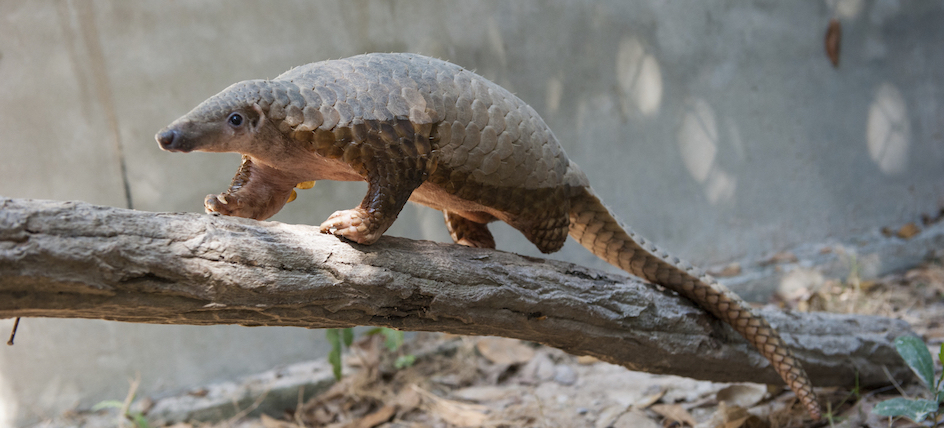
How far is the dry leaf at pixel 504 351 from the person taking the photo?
3924mm

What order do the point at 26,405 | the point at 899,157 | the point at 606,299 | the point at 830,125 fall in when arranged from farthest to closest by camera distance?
1. the point at 899,157
2. the point at 830,125
3. the point at 26,405
4. the point at 606,299

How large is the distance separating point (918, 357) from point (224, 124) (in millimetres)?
2807

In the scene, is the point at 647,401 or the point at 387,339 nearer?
the point at 647,401

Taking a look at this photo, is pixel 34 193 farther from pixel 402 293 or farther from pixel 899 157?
pixel 899 157

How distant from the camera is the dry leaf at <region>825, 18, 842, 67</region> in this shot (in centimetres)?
519

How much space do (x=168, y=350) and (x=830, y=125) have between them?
5819mm

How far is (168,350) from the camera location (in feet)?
11.4

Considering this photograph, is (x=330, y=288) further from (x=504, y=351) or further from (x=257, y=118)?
(x=504, y=351)

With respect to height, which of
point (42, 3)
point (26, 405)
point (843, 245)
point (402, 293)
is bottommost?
point (26, 405)

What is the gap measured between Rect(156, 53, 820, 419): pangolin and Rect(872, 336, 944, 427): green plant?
142 centimetres

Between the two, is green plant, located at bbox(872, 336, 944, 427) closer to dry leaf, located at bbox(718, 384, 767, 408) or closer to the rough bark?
the rough bark

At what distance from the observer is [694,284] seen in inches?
93.2

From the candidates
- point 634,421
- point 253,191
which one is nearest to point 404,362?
point 634,421

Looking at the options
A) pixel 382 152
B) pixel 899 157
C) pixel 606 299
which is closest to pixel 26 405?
pixel 382 152
